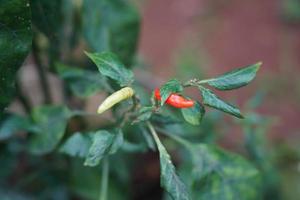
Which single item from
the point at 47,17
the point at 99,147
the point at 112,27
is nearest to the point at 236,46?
the point at 112,27

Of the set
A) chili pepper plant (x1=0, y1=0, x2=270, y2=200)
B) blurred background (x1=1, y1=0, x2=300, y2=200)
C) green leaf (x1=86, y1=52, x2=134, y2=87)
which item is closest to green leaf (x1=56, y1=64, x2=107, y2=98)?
chili pepper plant (x1=0, y1=0, x2=270, y2=200)

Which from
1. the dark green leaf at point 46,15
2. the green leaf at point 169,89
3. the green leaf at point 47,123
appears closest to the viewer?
Result: the green leaf at point 169,89

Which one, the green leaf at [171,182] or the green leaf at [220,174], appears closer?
the green leaf at [171,182]

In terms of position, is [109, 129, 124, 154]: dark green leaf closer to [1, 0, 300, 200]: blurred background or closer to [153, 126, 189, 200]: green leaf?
[153, 126, 189, 200]: green leaf

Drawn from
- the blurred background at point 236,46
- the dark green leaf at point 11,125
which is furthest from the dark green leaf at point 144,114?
the blurred background at point 236,46

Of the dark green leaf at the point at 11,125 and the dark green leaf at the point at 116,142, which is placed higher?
the dark green leaf at the point at 116,142

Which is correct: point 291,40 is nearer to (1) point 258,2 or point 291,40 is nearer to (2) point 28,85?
(1) point 258,2

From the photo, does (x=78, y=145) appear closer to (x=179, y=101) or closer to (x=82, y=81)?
(x=82, y=81)

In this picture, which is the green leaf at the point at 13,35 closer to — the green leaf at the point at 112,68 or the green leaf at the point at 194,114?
the green leaf at the point at 112,68
